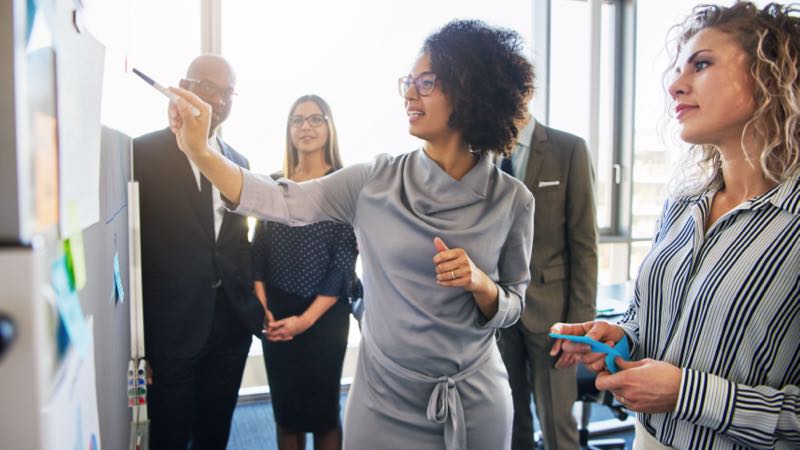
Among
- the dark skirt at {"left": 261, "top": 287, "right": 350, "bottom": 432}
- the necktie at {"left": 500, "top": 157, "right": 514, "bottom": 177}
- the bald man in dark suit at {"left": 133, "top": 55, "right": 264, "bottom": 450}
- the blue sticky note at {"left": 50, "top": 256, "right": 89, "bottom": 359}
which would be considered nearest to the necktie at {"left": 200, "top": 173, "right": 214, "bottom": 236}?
the bald man in dark suit at {"left": 133, "top": 55, "right": 264, "bottom": 450}

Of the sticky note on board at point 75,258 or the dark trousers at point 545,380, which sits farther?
the dark trousers at point 545,380

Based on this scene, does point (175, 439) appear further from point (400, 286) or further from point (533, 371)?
point (533, 371)

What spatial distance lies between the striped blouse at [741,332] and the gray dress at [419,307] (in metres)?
0.38

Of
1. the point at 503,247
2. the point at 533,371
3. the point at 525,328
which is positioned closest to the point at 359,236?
the point at 503,247

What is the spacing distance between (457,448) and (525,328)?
0.92 metres

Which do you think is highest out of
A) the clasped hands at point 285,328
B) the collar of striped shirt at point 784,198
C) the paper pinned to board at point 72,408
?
the collar of striped shirt at point 784,198

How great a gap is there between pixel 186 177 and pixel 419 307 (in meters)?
0.98

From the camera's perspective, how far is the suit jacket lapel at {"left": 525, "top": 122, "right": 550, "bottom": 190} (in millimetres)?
2012

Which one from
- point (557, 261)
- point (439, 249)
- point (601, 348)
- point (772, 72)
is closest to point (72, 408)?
point (439, 249)

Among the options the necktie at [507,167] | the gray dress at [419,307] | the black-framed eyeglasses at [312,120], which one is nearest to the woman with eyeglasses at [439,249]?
the gray dress at [419,307]

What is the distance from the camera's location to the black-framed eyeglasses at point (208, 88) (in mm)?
1751

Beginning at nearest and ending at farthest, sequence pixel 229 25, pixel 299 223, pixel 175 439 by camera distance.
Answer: pixel 299 223 → pixel 175 439 → pixel 229 25

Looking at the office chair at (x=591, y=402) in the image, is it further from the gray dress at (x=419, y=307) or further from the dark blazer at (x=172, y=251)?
the dark blazer at (x=172, y=251)

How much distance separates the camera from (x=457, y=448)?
1166mm
